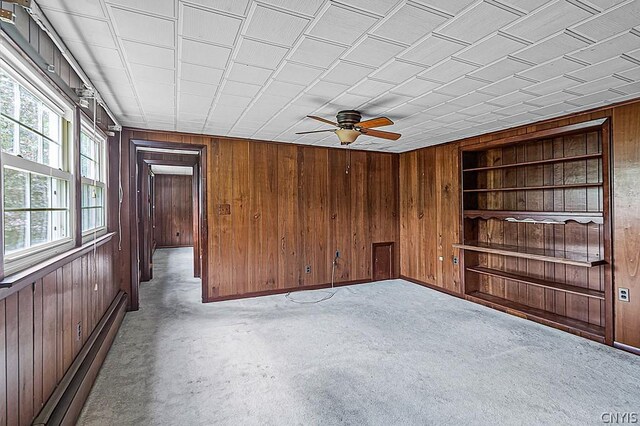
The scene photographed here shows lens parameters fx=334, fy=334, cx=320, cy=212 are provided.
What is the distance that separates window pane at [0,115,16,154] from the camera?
5.10ft

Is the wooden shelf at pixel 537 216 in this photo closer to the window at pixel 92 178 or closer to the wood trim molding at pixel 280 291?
the wood trim molding at pixel 280 291

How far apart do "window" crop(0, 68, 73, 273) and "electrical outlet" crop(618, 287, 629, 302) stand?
4.65 meters

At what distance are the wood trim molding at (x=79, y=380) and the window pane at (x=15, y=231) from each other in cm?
88

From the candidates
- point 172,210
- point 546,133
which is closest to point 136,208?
point 546,133

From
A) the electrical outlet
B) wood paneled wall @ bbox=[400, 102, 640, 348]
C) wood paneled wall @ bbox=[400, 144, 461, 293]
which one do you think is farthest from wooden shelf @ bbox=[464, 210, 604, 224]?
the electrical outlet

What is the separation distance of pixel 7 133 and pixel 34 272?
2.25 feet

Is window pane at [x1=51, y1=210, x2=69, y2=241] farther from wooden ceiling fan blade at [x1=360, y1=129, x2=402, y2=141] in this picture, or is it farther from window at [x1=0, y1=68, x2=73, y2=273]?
wooden ceiling fan blade at [x1=360, y1=129, x2=402, y2=141]

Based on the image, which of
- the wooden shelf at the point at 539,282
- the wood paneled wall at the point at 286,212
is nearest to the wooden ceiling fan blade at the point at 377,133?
the wood paneled wall at the point at 286,212

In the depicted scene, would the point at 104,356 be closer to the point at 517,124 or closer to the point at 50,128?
the point at 50,128

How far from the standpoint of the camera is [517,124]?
13.1ft

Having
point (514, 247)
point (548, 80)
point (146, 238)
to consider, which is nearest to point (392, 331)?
point (514, 247)

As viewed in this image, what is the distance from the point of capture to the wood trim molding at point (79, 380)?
1.80 m

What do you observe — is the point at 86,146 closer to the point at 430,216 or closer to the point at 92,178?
the point at 92,178

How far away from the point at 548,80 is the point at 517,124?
1.51m
